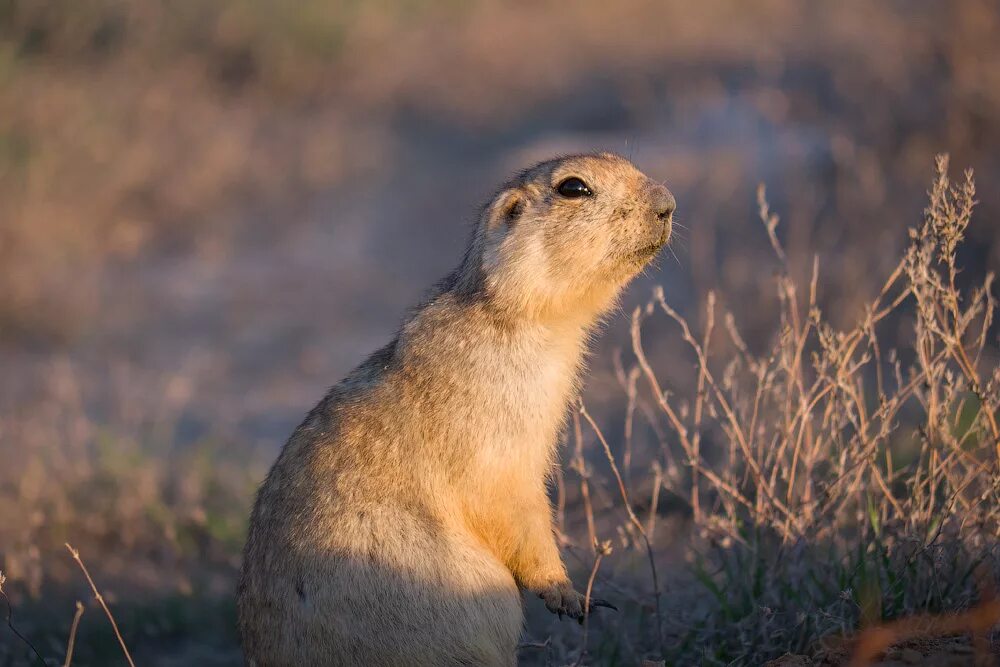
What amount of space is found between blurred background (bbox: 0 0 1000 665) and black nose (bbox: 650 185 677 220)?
9.78 feet

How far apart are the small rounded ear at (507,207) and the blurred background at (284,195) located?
8.45 feet

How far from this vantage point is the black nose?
13.0 ft

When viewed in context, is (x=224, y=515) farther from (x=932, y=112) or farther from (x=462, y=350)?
(x=932, y=112)

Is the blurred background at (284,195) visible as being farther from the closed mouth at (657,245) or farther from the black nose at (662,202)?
the black nose at (662,202)

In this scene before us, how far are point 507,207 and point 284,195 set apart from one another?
8.19 meters

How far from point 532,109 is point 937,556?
10.4 metres

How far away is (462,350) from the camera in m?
3.89

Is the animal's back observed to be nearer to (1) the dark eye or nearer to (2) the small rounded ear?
(2) the small rounded ear

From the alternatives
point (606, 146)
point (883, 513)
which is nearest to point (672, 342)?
point (606, 146)

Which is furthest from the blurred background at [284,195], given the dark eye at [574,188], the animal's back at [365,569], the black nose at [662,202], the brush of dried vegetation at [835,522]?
the black nose at [662,202]

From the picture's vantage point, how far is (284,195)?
39.2ft

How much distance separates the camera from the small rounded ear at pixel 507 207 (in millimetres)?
4148

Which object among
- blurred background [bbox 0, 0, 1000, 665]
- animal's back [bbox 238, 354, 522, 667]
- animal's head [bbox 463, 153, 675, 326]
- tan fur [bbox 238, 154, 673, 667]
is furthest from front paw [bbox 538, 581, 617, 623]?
blurred background [bbox 0, 0, 1000, 665]

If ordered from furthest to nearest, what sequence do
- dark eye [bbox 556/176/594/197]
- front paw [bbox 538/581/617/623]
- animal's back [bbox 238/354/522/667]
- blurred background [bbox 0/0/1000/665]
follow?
blurred background [bbox 0/0/1000/665] < dark eye [bbox 556/176/594/197] < front paw [bbox 538/581/617/623] < animal's back [bbox 238/354/522/667]
